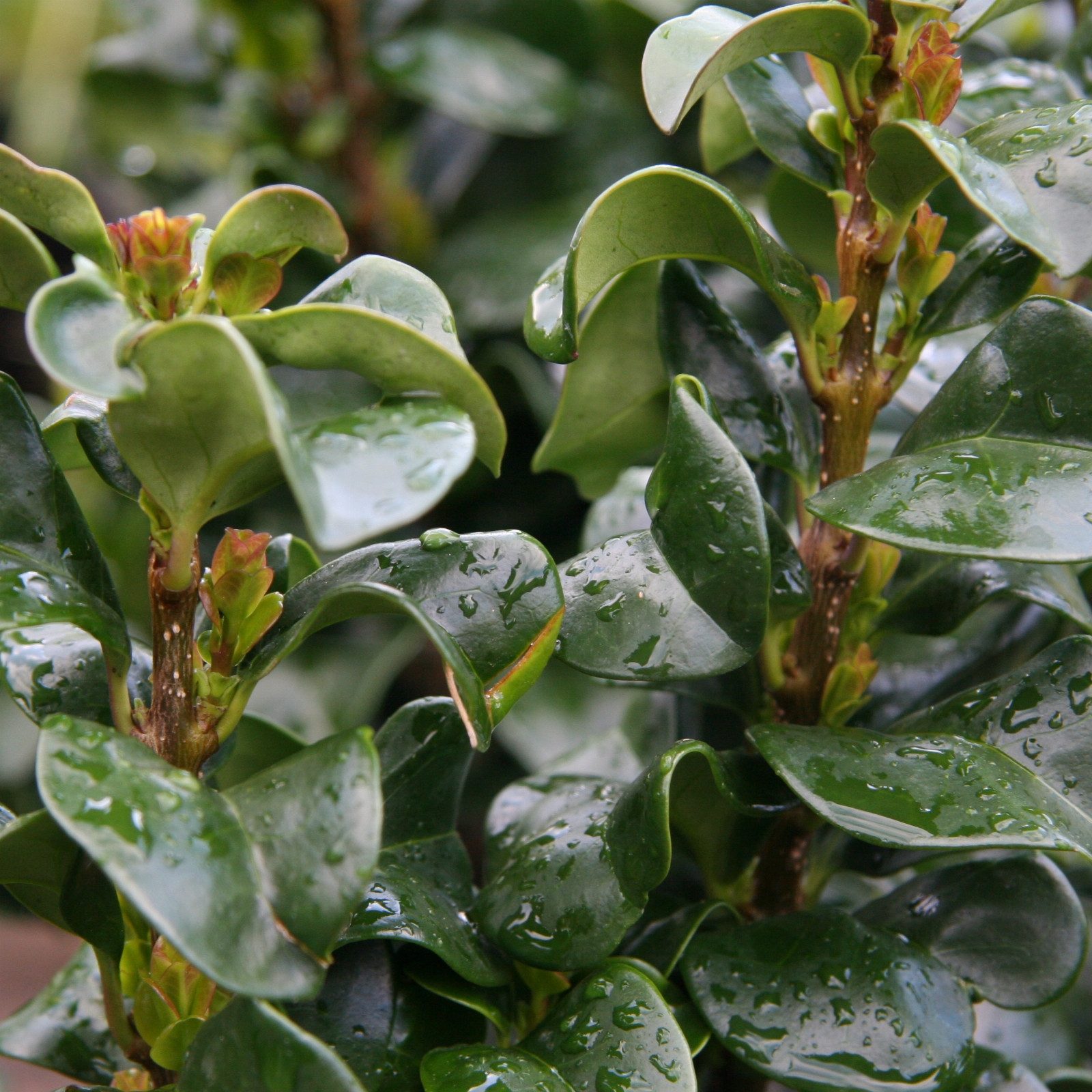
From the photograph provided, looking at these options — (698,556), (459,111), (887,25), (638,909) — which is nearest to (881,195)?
(887,25)

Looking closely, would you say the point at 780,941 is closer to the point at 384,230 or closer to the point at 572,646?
the point at 572,646

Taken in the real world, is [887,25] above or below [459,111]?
above

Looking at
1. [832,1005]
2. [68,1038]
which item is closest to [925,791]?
[832,1005]

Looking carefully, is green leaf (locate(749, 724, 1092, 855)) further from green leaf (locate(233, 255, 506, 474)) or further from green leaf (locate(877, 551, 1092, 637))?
green leaf (locate(233, 255, 506, 474))

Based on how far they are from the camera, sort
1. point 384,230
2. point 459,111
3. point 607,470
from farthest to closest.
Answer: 1. point 384,230
2. point 459,111
3. point 607,470

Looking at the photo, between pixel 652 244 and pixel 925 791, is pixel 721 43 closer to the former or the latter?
pixel 652 244

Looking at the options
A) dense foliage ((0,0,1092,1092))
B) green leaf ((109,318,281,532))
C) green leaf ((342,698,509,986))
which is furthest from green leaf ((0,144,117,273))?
green leaf ((342,698,509,986))

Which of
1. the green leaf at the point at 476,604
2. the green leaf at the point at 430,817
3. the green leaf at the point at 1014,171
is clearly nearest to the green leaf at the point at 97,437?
the green leaf at the point at 476,604
